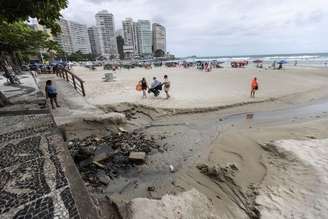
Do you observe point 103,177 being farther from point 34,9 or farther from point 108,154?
point 34,9

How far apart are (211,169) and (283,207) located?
5.55ft

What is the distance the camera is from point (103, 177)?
510 cm

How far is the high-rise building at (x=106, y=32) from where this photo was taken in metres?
141

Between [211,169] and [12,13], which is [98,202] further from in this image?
[12,13]

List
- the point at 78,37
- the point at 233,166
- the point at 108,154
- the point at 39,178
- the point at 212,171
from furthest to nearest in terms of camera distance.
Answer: the point at 78,37
the point at 108,154
the point at 233,166
the point at 212,171
the point at 39,178

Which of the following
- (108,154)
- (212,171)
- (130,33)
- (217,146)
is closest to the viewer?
(212,171)

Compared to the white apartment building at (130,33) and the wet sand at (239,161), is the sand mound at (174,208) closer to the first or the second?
the wet sand at (239,161)

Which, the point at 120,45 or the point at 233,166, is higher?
the point at 120,45

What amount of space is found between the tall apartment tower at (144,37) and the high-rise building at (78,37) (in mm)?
35790

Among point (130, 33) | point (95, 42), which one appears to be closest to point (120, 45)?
point (130, 33)

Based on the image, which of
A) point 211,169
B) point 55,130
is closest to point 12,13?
point 55,130

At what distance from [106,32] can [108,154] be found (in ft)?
502

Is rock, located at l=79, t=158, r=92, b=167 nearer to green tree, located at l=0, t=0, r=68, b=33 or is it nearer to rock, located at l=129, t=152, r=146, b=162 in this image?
rock, located at l=129, t=152, r=146, b=162

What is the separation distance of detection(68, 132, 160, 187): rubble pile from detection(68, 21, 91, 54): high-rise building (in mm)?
116364
